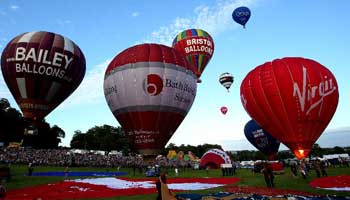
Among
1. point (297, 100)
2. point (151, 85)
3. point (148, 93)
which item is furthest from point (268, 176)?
point (151, 85)

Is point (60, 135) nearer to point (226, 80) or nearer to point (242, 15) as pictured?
point (226, 80)

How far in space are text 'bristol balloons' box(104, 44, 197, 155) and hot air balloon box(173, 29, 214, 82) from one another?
1683cm

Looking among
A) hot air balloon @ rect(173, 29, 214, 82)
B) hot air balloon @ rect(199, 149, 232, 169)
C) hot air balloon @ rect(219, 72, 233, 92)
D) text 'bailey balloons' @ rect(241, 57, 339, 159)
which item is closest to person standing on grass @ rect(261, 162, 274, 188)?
text 'bailey balloons' @ rect(241, 57, 339, 159)

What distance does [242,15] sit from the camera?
3781 cm

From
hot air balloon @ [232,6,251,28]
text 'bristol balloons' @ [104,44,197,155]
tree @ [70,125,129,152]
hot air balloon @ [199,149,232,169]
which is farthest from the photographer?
tree @ [70,125,129,152]

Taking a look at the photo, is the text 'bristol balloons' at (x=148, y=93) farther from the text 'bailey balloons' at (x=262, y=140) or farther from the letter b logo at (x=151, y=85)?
the text 'bailey balloons' at (x=262, y=140)

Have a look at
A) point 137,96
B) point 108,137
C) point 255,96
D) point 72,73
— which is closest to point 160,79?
point 137,96

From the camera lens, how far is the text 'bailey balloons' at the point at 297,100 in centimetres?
2225

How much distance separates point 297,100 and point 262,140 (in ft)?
63.0

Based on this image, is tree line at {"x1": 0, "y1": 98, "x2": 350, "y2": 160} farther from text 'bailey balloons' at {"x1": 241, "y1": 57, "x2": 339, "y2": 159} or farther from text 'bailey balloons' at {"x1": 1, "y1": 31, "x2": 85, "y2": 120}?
text 'bailey balloons' at {"x1": 241, "y1": 57, "x2": 339, "y2": 159}

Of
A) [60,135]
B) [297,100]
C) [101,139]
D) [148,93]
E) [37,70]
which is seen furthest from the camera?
[60,135]

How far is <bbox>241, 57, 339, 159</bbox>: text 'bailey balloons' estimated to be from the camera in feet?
73.0

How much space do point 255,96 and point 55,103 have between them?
16853 millimetres

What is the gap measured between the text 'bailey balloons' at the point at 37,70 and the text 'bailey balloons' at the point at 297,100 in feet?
52.9
